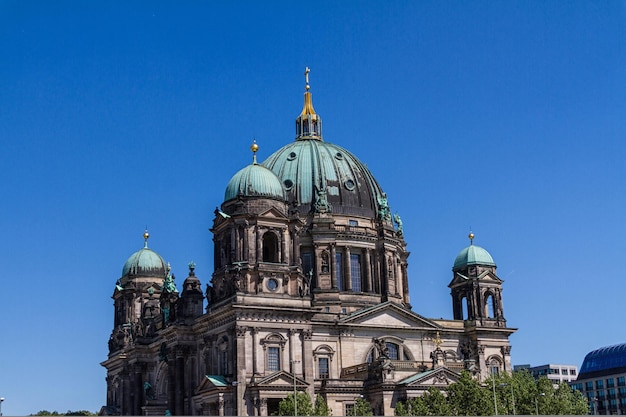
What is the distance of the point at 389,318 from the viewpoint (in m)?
102

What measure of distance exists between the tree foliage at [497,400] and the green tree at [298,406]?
9.10m

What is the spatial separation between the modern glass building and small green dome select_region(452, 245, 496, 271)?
67.9 metres

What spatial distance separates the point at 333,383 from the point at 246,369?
36.9ft

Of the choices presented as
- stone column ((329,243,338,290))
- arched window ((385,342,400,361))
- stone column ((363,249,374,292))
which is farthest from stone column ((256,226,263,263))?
stone column ((363,249,374,292))

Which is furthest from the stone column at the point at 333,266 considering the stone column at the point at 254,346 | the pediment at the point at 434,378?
the stone column at the point at 254,346

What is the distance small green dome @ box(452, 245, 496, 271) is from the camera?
376 ft

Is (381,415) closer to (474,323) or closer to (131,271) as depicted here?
(474,323)

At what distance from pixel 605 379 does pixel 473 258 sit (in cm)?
8028

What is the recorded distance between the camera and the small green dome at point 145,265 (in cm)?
12404

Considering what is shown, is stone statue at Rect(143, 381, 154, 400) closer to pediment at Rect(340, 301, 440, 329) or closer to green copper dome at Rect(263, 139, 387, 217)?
pediment at Rect(340, 301, 440, 329)

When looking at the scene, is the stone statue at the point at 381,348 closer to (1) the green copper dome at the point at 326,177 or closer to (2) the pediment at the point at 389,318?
(2) the pediment at the point at 389,318

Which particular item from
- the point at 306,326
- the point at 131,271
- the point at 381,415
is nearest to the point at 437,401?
the point at 381,415

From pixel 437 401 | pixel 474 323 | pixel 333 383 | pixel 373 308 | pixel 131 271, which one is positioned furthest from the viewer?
pixel 131 271

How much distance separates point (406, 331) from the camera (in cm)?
10262
